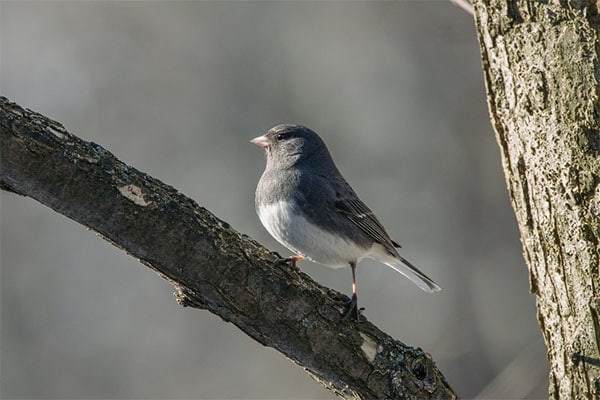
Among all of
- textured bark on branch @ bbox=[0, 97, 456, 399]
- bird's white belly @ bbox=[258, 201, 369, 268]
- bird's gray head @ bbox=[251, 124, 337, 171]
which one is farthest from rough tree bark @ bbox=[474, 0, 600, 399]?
bird's gray head @ bbox=[251, 124, 337, 171]

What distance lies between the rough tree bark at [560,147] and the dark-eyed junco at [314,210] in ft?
3.41

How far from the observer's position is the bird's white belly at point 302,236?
11.2 feet

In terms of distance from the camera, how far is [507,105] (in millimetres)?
2414

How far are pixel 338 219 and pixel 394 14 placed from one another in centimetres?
461

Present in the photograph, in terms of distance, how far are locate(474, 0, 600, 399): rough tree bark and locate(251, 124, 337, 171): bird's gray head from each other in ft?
5.34

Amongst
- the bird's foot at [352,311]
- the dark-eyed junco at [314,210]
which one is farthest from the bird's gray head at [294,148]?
the bird's foot at [352,311]

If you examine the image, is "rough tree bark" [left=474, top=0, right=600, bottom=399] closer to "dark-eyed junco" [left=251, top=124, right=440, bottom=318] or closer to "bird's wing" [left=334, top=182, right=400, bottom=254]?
"dark-eyed junco" [left=251, top=124, right=440, bottom=318]

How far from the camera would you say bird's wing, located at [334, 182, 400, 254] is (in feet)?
12.1

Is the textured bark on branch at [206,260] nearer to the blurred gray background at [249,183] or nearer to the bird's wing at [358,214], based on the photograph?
the bird's wing at [358,214]

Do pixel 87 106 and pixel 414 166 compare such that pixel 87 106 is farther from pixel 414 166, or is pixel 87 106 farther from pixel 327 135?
pixel 414 166

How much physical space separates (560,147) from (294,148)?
73.7 inches

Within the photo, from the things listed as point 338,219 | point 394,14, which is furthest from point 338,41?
point 338,219

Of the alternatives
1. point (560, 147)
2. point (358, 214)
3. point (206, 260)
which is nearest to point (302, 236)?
point (358, 214)

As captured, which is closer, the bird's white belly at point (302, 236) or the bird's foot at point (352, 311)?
the bird's foot at point (352, 311)
